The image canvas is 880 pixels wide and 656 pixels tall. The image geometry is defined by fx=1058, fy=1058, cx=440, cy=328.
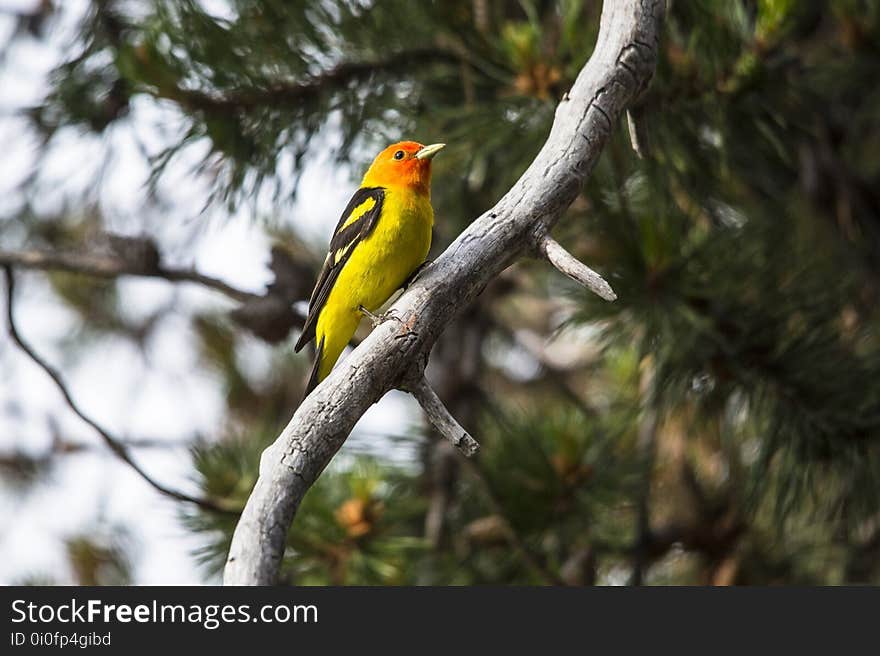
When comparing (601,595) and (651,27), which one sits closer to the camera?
(651,27)

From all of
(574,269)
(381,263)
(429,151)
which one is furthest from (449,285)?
(429,151)

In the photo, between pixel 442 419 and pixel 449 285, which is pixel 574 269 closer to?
pixel 449 285

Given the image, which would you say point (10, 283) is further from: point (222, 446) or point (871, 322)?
point (871, 322)

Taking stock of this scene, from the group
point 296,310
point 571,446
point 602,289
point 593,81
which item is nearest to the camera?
point 602,289

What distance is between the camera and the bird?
3.28 meters

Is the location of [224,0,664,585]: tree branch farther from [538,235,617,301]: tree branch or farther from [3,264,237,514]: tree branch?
[3,264,237,514]: tree branch

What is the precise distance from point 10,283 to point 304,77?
1139 mm

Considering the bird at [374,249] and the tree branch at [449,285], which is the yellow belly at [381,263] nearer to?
the bird at [374,249]

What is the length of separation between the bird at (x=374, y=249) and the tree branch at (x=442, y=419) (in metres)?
1.11

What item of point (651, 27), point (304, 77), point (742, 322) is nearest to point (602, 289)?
point (651, 27)

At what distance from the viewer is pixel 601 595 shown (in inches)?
103

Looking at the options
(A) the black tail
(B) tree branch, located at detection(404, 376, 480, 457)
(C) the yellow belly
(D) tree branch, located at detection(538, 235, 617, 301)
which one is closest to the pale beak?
(C) the yellow belly

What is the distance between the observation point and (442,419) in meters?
2.07

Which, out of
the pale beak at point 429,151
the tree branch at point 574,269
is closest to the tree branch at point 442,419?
the tree branch at point 574,269
